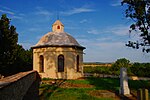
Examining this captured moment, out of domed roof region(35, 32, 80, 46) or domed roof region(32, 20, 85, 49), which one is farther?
domed roof region(35, 32, 80, 46)

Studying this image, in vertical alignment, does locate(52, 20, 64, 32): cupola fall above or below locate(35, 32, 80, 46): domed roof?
above

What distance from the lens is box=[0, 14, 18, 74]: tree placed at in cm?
3060

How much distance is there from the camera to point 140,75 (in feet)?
131

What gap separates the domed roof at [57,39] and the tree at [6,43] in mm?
3847

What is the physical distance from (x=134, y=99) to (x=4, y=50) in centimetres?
1958

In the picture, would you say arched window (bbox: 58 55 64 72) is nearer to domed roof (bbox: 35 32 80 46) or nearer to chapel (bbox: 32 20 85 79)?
chapel (bbox: 32 20 85 79)

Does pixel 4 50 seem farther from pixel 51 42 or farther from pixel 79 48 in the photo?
pixel 79 48

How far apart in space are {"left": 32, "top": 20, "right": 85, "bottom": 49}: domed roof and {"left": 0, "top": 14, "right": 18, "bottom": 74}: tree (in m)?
3.85

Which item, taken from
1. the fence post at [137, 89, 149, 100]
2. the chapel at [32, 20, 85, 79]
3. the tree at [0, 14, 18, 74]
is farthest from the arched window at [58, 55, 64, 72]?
the fence post at [137, 89, 149, 100]

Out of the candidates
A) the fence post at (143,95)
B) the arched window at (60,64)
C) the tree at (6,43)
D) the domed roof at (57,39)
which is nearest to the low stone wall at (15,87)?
the fence post at (143,95)

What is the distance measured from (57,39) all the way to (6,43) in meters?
6.59

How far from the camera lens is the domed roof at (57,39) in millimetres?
29836

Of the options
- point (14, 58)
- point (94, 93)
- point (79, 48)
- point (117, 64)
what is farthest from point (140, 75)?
point (94, 93)

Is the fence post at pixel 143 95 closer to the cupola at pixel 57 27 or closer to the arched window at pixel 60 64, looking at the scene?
the arched window at pixel 60 64
